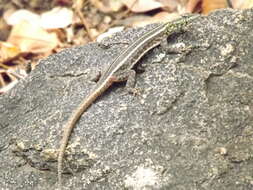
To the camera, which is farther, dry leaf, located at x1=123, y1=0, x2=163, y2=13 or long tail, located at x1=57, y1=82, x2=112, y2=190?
dry leaf, located at x1=123, y1=0, x2=163, y2=13

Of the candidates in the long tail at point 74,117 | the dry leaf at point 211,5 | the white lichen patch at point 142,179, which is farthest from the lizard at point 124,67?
the dry leaf at point 211,5

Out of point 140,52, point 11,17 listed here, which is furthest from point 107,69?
point 11,17

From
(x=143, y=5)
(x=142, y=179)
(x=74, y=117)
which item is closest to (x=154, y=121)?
(x=142, y=179)

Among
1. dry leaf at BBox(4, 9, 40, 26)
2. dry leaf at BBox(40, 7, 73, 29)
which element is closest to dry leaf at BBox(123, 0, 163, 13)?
dry leaf at BBox(40, 7, 73, 29)

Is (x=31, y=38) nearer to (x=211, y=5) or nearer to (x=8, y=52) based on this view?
(x=8, y=52)

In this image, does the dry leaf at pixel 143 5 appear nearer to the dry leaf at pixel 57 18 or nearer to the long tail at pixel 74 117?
the dry leaf at pixel 57 18

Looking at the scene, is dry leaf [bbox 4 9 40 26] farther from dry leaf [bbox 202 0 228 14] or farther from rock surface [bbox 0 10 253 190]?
rock surface [bbox 0 10 253 190]

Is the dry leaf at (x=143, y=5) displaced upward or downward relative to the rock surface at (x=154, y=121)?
downward
